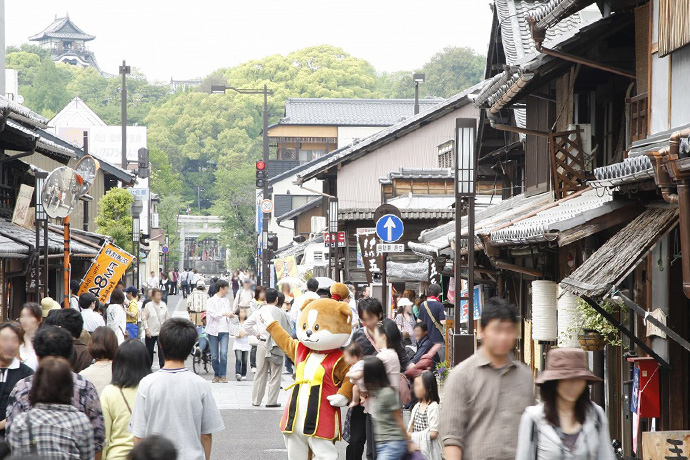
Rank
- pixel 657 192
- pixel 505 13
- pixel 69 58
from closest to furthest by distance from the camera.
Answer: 1. pixel 657 192
2. pixel 505 13
3. pixel 69 58

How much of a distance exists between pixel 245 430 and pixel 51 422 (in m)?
8.94

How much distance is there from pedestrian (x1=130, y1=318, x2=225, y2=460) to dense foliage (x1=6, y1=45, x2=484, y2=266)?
3509 inches

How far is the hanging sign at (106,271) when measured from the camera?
20.8 m

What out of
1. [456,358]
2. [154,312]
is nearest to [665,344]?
[456,358]

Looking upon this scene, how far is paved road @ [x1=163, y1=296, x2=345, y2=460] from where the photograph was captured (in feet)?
41.9

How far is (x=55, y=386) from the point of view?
5.94m

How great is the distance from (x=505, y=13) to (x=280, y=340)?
8.90 meters

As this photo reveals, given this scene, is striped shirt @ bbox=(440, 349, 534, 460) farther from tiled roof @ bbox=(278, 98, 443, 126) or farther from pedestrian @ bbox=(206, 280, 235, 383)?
tiled roof @ bbox=(278, 98, 443, 126)

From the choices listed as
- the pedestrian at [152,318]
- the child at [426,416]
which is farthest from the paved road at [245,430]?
the child at [426,416]

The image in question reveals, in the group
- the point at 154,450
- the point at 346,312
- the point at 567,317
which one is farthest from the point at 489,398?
Answer: the point at 567,317

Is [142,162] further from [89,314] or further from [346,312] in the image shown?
[346,312]

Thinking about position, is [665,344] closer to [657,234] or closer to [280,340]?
[657,234]

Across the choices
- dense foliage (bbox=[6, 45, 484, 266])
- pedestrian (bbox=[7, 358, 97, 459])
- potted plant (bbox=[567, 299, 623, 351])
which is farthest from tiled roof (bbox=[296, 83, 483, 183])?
dense foliage (bbox=[6, 45, 484, 266])

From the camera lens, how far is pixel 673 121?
30.5ft
